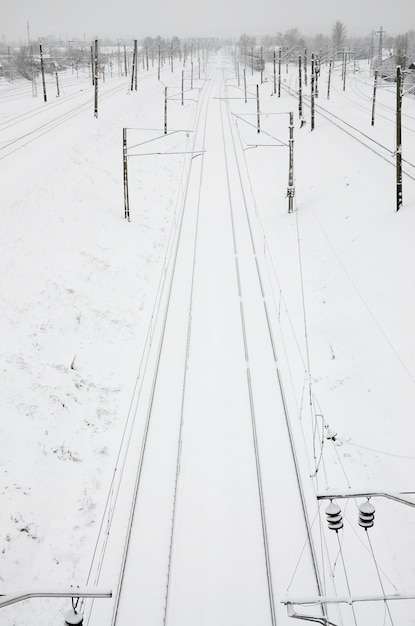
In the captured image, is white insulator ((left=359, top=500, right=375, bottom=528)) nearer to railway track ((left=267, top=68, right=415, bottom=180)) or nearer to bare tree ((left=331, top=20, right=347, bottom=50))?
railway track ((left=267, top=68, right=415, bottom=180))

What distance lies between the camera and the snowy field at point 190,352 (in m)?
12.4

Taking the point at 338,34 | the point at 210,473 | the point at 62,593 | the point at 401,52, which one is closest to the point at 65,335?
the point at 210,473

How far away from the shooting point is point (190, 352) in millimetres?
20797

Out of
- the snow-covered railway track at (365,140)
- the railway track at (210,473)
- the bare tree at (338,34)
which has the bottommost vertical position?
the railway track at (210,473)

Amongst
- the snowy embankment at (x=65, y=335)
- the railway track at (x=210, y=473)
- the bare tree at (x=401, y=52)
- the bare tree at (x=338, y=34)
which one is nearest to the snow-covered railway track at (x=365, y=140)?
the bare tree at (x=401, y=52)

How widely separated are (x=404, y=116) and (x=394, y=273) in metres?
39.6

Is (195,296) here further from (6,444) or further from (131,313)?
(6,444)

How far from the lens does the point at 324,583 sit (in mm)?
11688

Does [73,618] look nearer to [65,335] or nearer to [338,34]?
[65,335]

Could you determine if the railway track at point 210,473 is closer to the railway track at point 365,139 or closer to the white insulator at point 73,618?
the white insulator at point 73,618

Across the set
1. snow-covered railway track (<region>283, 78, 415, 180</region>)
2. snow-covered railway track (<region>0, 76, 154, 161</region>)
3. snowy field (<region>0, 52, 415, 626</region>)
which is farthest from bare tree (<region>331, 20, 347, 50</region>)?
snowy field (<region>0, 52, 415, 626</region>)

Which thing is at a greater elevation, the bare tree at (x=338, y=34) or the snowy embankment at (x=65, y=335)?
the bare tree at (x=338, y=34)

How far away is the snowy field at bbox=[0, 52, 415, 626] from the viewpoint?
1237 centimetres

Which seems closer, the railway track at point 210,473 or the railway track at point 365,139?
the railway track at point 210,473
